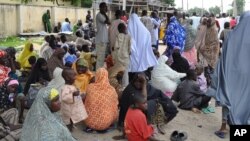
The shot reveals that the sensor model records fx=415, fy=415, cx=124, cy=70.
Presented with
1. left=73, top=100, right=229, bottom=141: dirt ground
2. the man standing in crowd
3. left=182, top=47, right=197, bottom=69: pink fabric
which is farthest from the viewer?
the man standing in crowd

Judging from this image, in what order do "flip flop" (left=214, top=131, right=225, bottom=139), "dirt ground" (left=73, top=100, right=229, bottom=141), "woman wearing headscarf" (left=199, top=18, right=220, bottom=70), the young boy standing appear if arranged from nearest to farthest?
"dirt ground" (left=73, top=100, right=229, bottom=141) < "flip flop" (left=214, top=131, right=225, bottom=139) < the young boy standing < "woman wearing headscarf" (left=199, top=18, right=220, bottom=70)

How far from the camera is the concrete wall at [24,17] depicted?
21516mm

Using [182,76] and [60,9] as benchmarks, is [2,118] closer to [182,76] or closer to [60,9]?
[182,76]

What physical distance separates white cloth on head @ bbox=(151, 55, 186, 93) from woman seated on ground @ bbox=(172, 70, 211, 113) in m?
0.26

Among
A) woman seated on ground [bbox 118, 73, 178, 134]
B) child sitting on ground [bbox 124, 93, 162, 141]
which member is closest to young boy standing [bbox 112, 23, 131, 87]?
woman seated on ground [bbox 118, 73, 178, 134]

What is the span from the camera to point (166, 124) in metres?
6.80

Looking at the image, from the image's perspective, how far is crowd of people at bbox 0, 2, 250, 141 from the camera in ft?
17.4

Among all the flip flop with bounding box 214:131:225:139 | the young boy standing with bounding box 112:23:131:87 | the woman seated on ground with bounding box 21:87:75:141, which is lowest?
the flip flop with bounding box 214:131:225:139

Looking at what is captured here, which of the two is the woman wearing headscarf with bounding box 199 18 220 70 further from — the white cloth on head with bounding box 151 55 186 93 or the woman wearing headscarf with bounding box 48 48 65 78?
the woman wearing headscarf with bounding box 48 48 65 78

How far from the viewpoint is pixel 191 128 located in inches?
272

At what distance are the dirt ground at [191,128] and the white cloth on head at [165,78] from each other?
587mm

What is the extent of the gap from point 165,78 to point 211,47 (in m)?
2.33

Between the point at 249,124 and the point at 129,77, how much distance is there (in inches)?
139

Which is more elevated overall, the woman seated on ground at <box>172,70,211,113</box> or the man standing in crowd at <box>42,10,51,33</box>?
the man standing in crowd at <box>42,10,51,33</box>
